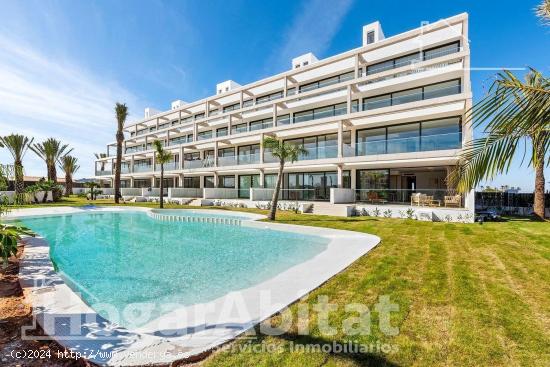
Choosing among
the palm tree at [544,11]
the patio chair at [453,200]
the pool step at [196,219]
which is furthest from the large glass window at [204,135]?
the palm tree at [544,11]

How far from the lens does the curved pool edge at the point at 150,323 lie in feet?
10.4

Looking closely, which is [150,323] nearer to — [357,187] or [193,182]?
[357,187]

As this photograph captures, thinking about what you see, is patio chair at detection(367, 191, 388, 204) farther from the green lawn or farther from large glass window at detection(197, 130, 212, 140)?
large glass window at detection(197, 130, 212, 140)

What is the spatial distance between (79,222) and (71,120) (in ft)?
40.6

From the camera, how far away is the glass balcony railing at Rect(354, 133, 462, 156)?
16.8 meters

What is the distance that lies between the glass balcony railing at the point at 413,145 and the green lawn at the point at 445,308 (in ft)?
31.5

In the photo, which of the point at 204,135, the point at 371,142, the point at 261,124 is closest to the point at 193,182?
the point at 204,135

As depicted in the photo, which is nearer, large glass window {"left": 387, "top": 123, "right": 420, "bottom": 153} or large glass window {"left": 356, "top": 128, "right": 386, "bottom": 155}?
large glass window {"left": 387, "top": 123, "right": 420, "bottom": 153}

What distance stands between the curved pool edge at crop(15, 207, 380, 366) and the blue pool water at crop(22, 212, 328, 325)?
992 mm

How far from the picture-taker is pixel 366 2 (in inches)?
857

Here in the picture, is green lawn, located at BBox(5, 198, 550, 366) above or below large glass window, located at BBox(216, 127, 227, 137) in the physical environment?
below

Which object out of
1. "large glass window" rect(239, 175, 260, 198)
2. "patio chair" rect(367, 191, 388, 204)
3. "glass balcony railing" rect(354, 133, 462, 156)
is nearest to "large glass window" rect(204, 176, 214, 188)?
"large glass window" rect(239, 175, 260, 198)

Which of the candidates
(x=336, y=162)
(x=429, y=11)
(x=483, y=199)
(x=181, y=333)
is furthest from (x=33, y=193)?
(x=483, y=199)

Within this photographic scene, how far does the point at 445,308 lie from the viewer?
14.6ft
